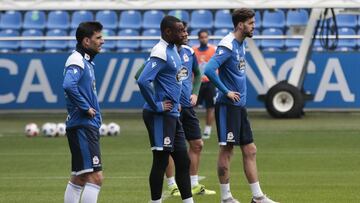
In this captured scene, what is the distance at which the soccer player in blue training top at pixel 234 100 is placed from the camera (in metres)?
12.8

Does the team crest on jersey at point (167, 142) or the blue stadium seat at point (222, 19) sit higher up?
the team crest on jersey at point (167, 142)

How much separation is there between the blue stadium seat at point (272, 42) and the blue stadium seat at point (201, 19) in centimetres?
164

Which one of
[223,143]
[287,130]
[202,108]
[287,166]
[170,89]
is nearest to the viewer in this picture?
[170,89]

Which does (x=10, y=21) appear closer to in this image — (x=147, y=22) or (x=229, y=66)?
(x=147, y=22)

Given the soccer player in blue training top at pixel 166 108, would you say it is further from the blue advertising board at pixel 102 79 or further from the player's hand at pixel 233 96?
the blue advertising board at pixel 102 79

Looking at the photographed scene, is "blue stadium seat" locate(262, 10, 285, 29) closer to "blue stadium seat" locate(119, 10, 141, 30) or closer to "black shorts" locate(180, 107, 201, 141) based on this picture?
"blue stadium seat" locate(119, 10, 141, 30)

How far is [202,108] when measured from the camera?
28141 millimetres

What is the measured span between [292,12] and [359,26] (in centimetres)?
186

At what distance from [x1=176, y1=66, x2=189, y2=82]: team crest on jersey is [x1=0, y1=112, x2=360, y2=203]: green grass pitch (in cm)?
169

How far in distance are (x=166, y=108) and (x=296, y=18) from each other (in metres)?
18.3

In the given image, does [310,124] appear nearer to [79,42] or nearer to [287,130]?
[287,130]

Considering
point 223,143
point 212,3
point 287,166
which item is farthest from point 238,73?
point 212,3

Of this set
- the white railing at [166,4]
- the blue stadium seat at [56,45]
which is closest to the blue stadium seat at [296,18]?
the white railing at [166,4]

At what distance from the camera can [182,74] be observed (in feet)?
40.2
